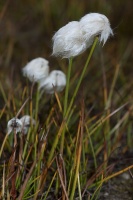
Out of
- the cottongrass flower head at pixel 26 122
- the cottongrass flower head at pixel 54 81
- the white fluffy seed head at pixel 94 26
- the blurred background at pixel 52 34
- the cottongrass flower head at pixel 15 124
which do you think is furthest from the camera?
the blurred background at pixel 52 34

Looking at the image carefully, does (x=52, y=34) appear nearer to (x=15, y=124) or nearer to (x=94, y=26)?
(x=15, y=124)

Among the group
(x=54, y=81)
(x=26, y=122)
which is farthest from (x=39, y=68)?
(x=26, y=122)

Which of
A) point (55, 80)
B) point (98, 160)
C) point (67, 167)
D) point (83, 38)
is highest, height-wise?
point (83, 38)

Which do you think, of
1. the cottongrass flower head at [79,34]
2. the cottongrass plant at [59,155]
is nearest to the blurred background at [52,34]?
the cottongrass plant at [59,155]

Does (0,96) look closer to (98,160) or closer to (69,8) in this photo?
(98,160)

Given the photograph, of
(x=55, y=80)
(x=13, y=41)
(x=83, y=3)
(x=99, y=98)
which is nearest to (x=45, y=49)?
(x=13, y=41)

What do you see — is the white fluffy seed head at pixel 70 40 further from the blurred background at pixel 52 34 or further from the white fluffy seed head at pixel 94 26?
the blurred background at pixel 52 34

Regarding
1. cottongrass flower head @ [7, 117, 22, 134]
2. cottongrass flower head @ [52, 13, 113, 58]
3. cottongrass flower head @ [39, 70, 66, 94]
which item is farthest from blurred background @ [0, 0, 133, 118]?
cottongrass flower head @ [52, 13, 113, 58]
